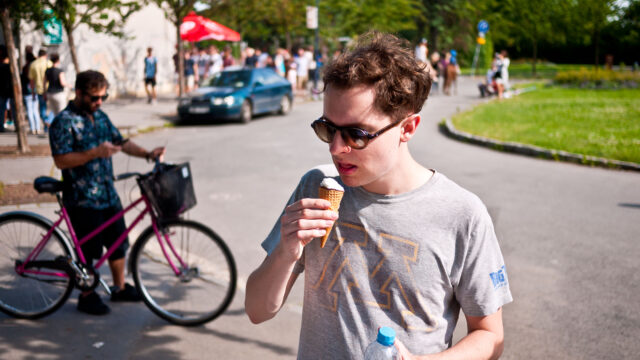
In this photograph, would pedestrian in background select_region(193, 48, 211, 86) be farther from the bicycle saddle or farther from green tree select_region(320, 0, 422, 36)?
the bicycle saddle

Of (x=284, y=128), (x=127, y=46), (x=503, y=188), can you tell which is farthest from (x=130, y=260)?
(x=127, y=46)

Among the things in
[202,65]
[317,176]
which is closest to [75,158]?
[317,176]

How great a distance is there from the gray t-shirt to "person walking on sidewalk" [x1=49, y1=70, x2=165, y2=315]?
284cm

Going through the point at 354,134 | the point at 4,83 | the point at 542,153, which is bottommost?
the point at 542,153

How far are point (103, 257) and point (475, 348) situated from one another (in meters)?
3.46

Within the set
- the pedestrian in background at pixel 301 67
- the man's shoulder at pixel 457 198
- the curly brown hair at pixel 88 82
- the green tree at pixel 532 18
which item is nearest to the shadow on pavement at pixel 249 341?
the curly brown hair at pixel 88 82

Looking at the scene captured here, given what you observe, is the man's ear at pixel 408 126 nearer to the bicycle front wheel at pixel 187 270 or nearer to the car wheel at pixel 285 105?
the bicycle front wheel at pixel 187 270

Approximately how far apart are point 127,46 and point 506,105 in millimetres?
15778

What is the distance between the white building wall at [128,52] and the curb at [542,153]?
13519 millimetres

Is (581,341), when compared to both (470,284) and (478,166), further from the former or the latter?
(478,166)

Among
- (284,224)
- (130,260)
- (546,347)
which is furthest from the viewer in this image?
(130,260)

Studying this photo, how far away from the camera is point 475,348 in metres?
1.72

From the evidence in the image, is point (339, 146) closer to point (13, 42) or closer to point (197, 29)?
point (13, 42)

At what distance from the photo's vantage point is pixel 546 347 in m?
4.05
